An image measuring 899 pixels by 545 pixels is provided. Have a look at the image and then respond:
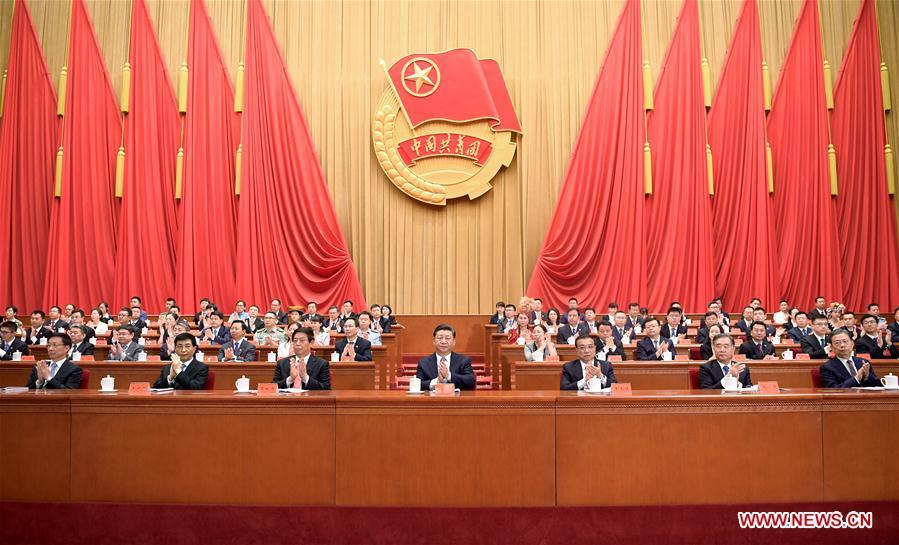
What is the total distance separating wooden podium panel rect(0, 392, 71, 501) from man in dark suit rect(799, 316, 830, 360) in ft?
20.6

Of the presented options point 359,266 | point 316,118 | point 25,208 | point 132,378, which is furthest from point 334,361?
point 25,208

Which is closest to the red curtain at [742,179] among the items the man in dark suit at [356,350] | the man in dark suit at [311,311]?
the man in dark suit at [311,311]

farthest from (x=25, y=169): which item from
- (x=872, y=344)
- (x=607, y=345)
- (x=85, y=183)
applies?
(x=872, y=344)

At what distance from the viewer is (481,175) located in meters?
11.3

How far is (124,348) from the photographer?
21.6 feet

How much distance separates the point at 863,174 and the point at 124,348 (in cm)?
1053

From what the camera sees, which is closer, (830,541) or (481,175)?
(830,541)

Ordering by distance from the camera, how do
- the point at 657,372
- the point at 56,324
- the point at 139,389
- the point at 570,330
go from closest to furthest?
the point at 139,389 → the point at 657,372 → the point at 56,324 → the point at 570,330

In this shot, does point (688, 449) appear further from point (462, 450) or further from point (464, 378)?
point (464, 378)

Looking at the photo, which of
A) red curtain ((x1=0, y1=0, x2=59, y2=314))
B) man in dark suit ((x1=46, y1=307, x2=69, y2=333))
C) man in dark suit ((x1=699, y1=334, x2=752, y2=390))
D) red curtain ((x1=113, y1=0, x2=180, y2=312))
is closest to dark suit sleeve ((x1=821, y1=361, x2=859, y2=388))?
man in dark suit ((x1=699, y1=334, x2=752, y2=390))

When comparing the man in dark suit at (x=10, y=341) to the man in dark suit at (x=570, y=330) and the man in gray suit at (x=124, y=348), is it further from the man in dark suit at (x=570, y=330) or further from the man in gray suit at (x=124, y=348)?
the man in dark suit at (x=570, y=330)

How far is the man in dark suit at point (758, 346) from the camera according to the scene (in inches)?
265

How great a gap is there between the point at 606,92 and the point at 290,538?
30.7ft

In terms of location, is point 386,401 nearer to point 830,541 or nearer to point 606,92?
point 830,541
